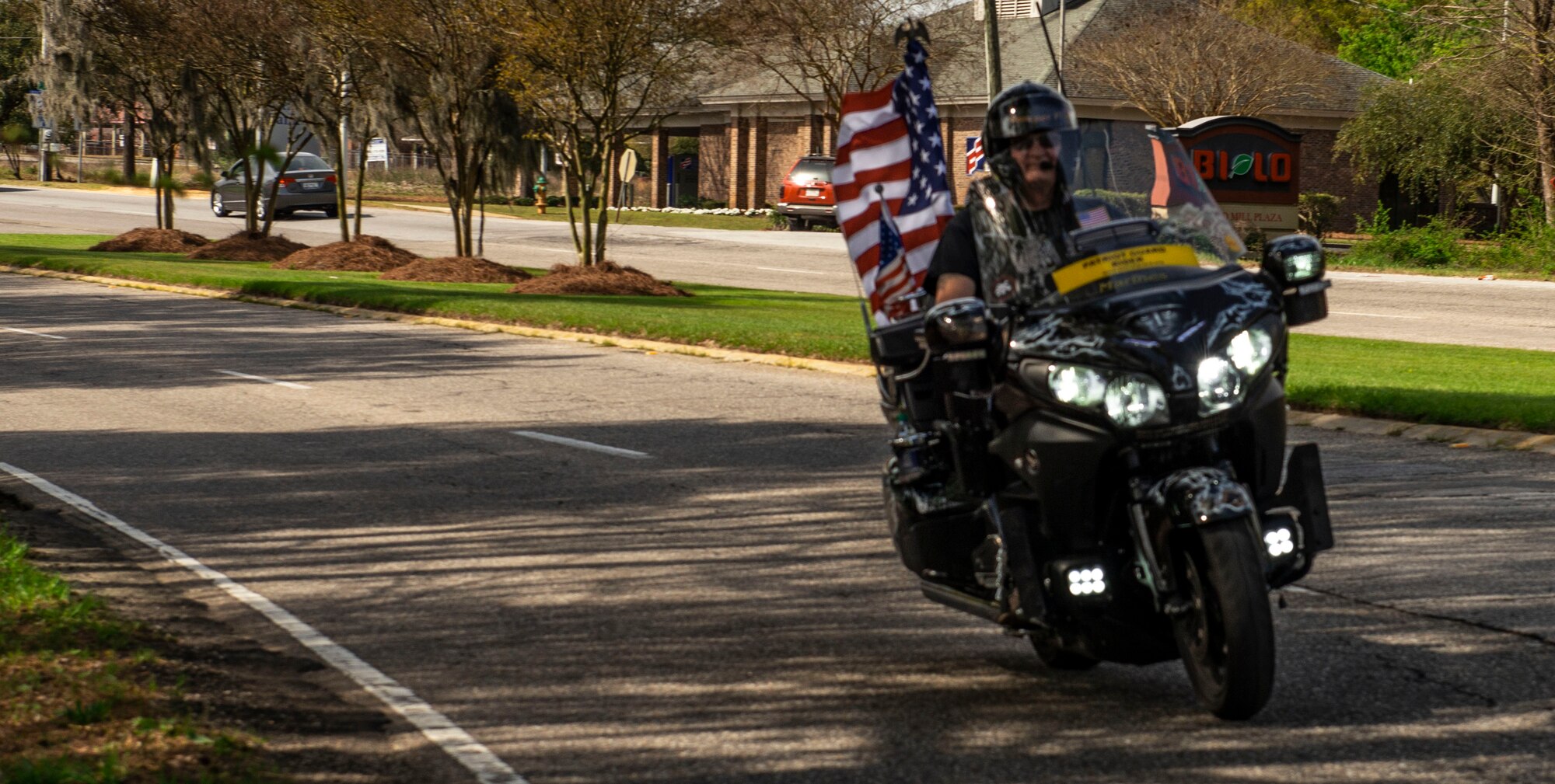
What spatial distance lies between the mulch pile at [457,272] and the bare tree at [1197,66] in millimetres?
23442

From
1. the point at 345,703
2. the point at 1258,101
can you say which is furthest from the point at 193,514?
the point at 1258,101

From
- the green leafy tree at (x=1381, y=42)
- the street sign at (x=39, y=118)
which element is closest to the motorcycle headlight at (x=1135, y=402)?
the street sign at (x=39, y=118)

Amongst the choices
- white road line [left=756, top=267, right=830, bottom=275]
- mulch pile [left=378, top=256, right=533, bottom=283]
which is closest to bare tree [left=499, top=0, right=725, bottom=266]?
mulch pile [left=378, top=256, right=533, bottom=283]

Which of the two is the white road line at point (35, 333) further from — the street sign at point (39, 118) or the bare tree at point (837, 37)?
the bare tree at point (837, 37)

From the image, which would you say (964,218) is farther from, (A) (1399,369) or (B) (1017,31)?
(B) (1017,31)

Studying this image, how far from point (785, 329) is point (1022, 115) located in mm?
14268

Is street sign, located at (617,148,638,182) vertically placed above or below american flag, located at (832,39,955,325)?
above

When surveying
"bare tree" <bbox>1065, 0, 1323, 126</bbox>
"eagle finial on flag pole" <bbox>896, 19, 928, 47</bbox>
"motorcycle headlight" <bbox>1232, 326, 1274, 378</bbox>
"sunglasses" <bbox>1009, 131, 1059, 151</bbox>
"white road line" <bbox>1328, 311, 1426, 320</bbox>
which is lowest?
"white road line" <bbox>1328, 311, 1426, 320</bbox>

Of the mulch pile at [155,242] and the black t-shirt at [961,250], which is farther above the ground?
the black t-shirt at [961,250]

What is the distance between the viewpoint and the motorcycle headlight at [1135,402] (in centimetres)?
533

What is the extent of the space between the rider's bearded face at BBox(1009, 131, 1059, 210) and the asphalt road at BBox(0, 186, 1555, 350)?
16.7m

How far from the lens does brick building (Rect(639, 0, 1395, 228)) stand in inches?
2088

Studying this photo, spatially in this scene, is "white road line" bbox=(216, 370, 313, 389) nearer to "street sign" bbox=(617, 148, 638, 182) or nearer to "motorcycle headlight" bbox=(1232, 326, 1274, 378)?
"motorcycle headlight" bbox=(1232, 326, 1274, 378)

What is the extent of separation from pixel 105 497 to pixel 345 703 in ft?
15.9
